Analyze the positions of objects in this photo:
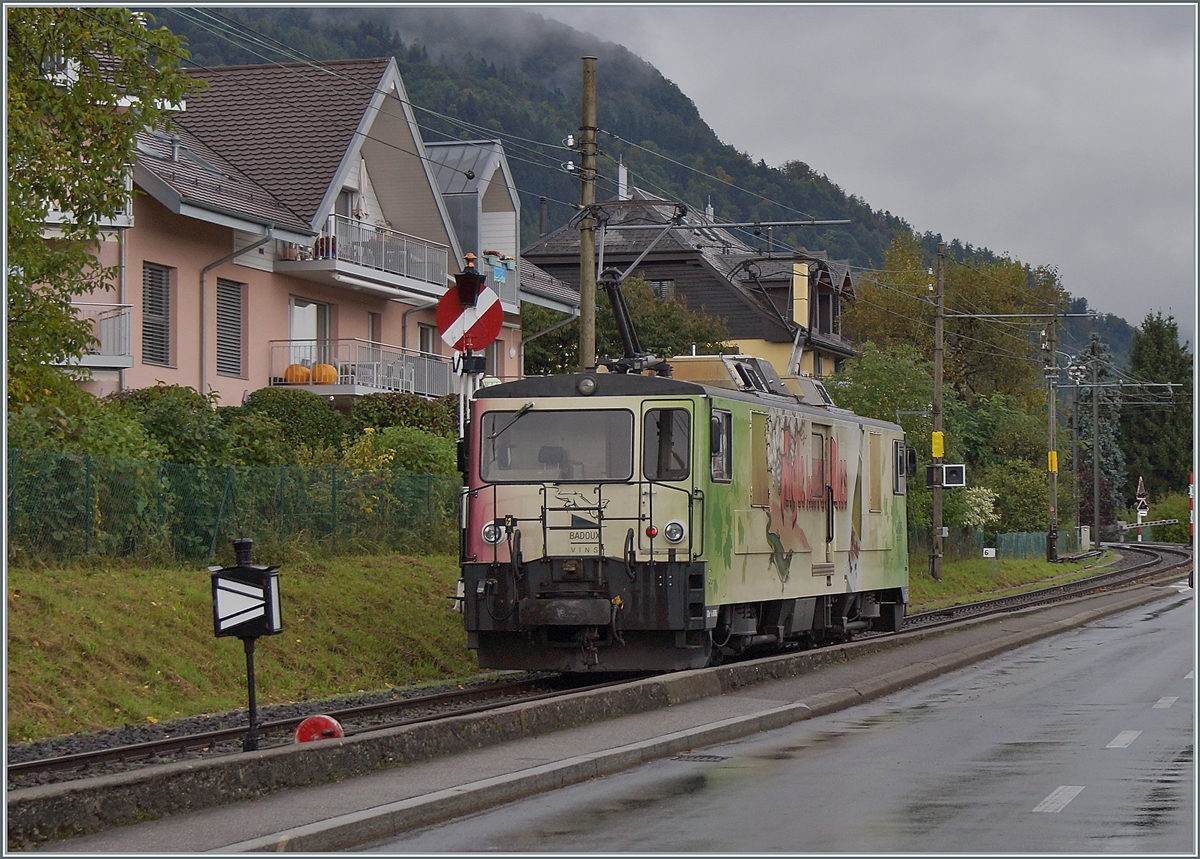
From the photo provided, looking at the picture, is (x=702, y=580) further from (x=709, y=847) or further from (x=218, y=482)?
(x=709, y=847)

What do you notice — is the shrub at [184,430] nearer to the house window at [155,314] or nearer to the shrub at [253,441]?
the shrub at [253,441]

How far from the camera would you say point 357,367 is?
119 feet

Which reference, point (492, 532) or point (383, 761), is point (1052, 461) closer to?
point (492, 532)

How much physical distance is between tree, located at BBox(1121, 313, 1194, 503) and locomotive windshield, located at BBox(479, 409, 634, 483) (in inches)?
4211

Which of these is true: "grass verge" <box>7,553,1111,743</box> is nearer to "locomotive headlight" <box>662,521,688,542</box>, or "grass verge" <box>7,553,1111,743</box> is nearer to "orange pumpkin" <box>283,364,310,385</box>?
"locomotive headlight" <box>662,521,688,542</box>

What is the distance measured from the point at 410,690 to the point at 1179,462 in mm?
110267

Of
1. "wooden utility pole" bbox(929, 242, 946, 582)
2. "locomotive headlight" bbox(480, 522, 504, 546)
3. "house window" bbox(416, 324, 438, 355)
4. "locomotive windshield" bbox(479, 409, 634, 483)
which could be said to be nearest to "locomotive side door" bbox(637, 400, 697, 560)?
"locomotive windshield" bbox(479, 409, 634, 483)

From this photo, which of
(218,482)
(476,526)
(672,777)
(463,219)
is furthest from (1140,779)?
(463,219)

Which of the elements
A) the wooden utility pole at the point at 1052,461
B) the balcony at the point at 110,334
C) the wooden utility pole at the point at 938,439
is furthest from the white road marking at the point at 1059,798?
the wooden utility pole at the point at 1052,461

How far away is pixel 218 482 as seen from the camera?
2256 centimetres

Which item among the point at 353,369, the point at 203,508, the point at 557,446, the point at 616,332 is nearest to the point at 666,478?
the point at 557,446

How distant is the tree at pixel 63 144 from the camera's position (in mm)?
15664

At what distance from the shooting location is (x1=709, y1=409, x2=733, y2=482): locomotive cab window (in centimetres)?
1911

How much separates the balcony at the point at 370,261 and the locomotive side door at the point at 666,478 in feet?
57.9
